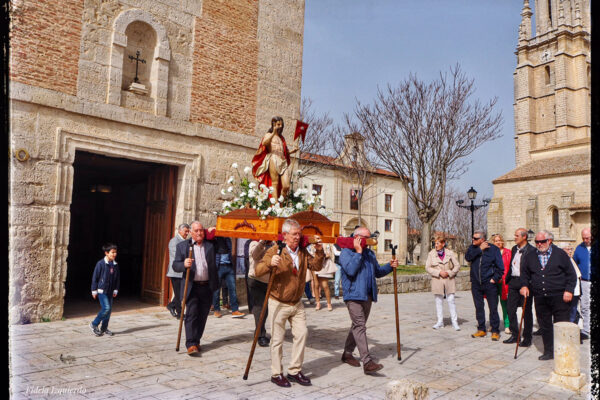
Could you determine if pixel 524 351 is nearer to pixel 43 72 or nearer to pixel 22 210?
pixel 22 210

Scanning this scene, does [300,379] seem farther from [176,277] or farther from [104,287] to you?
[104,287]

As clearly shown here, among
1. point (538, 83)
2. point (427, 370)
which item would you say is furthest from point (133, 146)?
point (538, 83)

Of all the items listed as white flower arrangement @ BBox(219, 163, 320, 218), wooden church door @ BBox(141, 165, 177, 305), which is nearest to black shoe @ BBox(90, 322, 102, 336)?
wooden church door @ BBox(141, 165, 177, 305)

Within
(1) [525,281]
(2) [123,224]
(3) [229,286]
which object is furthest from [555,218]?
(3) [229,286]

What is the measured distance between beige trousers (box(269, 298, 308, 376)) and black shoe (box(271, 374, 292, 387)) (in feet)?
0.13

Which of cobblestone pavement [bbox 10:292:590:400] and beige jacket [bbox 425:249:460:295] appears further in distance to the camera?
beige jacket [bbox 425:249:460:295]

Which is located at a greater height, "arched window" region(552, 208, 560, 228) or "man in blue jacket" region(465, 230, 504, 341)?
"arched window" region(552, 208, 560, 228)

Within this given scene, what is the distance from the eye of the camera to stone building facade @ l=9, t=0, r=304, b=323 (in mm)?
7664

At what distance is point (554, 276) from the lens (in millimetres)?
6418

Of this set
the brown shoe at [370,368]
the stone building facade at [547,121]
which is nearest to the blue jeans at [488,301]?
the brown shoe at [370,368]

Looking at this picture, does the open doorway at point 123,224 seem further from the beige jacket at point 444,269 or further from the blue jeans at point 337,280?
the beige jacket at point 444,269

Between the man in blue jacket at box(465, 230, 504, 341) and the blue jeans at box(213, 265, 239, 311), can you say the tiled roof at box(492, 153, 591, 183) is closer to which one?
the man in blue jacket at box(465, 230, 504, 341)

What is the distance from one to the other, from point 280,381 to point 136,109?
259 inches

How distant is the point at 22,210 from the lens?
7.60 meters
